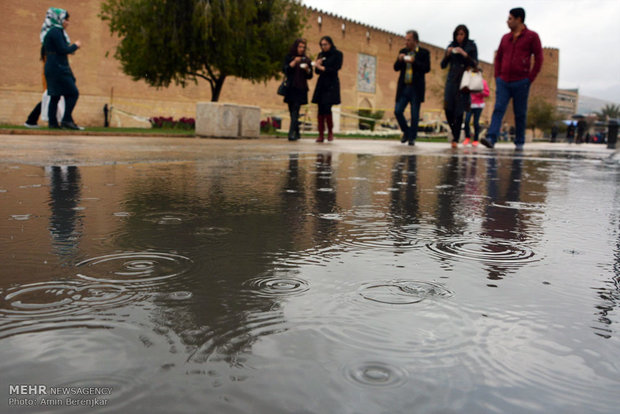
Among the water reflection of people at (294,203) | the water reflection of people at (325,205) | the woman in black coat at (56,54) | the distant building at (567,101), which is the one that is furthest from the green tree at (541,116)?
the water reflection of people at (294,203)

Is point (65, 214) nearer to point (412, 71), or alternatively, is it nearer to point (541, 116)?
point (412, 71)

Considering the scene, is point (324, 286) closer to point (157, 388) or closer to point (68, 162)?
point (157, 388)

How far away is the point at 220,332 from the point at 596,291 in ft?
2.32

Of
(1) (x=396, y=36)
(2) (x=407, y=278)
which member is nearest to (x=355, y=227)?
(2) (x=407, y=278)

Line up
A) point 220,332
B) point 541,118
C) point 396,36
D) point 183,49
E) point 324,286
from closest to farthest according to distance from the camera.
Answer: point 220,332
point 324,286
point 183,49
point 396,36
point 541,118

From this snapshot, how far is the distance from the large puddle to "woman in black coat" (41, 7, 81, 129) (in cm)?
843

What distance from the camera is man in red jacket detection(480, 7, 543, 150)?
25.7ft

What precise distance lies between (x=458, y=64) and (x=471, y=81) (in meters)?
0.33

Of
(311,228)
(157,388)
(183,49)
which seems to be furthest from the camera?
(183,49)

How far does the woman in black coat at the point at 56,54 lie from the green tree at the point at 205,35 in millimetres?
6454

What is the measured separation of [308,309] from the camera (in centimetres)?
91

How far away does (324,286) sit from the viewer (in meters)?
1.06

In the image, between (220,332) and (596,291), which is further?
(596,291)

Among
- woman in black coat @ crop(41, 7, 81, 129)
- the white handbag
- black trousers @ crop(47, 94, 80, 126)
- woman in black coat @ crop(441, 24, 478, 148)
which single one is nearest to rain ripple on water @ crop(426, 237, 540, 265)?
woman in black coat @ crop(441, 24, 478, 148)
